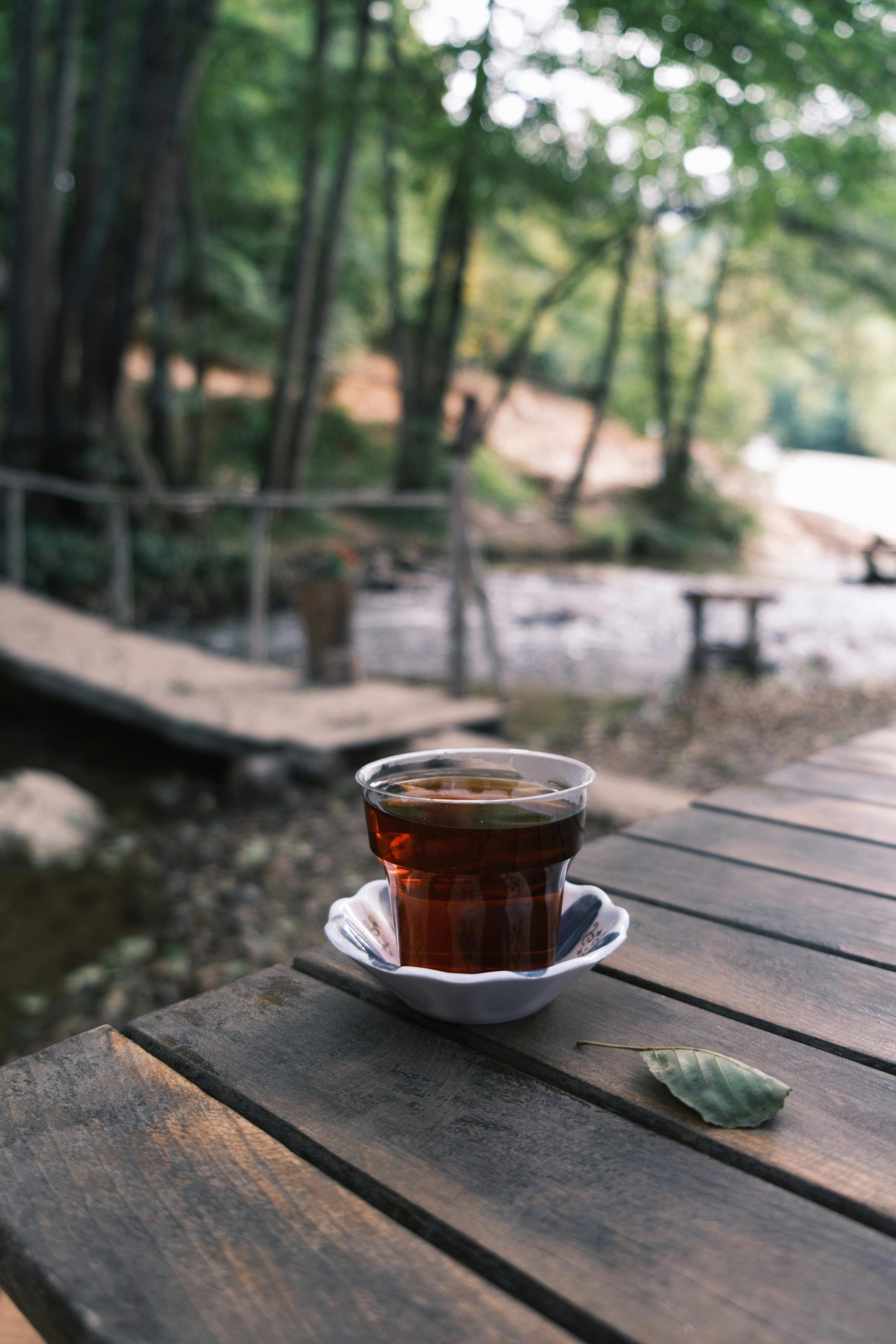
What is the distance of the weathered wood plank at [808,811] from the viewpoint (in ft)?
4.12

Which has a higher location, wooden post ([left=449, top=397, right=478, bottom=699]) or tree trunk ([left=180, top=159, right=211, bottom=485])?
tree trunk ([left=180, top=159, right=211, bottom=485])

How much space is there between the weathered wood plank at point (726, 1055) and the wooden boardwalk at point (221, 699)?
3.43 meters

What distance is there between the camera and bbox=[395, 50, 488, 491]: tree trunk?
549 inches

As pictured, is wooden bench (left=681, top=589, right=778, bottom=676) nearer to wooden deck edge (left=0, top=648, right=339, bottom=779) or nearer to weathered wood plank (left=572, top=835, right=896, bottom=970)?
wooden deck edge (left=0, top=648, right=339, bottom=779)

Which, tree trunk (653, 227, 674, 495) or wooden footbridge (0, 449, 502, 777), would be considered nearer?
wooden footbridge (0, 449, 502, 777)

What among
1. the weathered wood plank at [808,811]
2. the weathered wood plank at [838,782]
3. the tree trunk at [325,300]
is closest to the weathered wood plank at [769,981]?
the weathered wood plank at [808,811]

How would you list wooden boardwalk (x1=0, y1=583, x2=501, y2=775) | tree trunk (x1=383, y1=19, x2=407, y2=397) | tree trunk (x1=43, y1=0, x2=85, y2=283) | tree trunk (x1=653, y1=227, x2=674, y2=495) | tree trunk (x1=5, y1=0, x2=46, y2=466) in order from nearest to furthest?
wooden boardwalk (x1=0, y1=583, x2=501, y2=775) < tree trunk (x1=5, y1=0, x2=46, y2=466) < tree trunk (x1=43, y1=0, x2=85, y2=283) < tree trunk (x1=383, y1=19, x2=407, y2=397) < tree trunk (x1=653, y1=227, x2=674, y2=495)

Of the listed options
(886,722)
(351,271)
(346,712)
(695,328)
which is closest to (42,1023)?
(346,712)

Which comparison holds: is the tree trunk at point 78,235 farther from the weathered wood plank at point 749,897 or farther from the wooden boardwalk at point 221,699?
the weathered wood plank at point 749,897

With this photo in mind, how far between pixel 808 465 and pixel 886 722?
84.8 ft

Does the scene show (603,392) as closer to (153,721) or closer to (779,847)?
(153,721)

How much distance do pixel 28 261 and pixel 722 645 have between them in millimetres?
7071

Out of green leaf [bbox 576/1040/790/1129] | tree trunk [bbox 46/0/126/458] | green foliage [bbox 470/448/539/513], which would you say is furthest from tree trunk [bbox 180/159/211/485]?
green leaf [bbox 576/1040/790/1129]

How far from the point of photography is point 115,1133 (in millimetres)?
617
